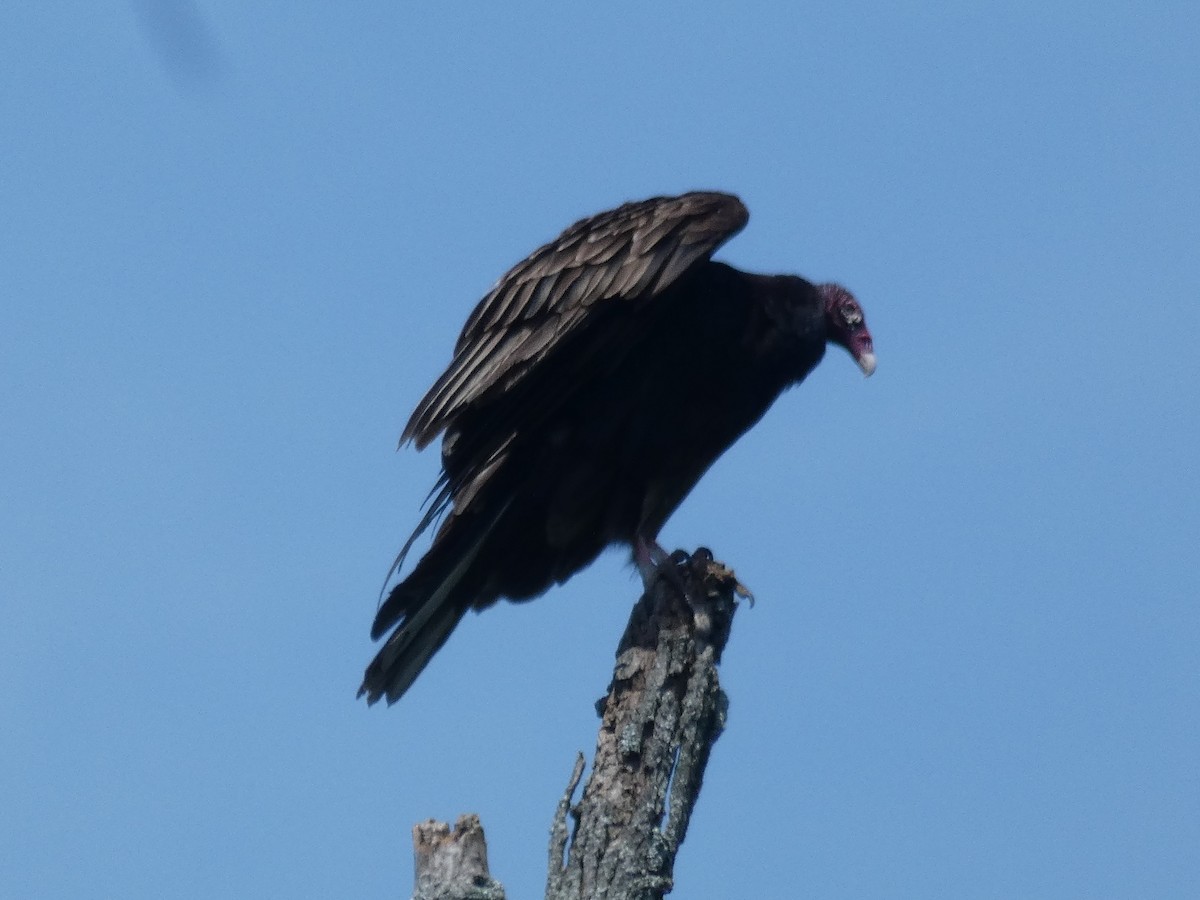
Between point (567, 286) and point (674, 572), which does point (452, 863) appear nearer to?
point (674, 572)

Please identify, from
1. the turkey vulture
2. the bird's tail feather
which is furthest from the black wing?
the bird's tail feather

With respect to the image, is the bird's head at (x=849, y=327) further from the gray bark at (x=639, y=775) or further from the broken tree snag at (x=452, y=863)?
the broken tree snag at (x=452, y=863)

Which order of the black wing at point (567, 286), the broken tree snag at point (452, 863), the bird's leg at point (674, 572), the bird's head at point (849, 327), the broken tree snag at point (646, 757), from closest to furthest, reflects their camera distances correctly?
1. the broken tree snag at point (452, 863)
2. the broken tree snag at point (646, 757)
3. the bird's leg at point (674, 572)
4. the black wing at point (567, 286)
5. the bird's head at point (849, 327)

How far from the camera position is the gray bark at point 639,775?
3133 mm

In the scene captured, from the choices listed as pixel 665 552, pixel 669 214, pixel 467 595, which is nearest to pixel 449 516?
pixel 467 595

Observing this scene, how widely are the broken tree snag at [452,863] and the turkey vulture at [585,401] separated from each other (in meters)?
1.66

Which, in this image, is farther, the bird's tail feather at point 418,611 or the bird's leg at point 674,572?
Answer: the bird's tail feather at point 418,611

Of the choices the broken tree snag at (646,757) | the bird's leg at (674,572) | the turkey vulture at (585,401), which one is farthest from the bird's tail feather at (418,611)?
the broken tree snag at (646,757)

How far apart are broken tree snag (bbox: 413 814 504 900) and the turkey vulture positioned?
166 cm

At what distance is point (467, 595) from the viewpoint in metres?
5.05

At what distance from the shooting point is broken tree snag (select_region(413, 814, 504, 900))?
3041mm

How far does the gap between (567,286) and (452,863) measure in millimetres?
2264

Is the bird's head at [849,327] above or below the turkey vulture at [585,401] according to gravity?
above

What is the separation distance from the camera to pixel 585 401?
498cm
